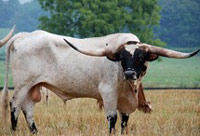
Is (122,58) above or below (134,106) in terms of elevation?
above

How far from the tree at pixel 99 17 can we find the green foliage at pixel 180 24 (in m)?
15.8

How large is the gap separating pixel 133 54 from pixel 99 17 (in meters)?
25.8

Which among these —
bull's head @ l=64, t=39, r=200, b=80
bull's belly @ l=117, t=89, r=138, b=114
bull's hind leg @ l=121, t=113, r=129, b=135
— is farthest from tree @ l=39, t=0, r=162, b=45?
bull's head @ l=64, t=39, r=200, b=80

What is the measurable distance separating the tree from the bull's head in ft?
78.9

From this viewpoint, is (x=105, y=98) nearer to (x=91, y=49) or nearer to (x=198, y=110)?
(x=91, y=49)

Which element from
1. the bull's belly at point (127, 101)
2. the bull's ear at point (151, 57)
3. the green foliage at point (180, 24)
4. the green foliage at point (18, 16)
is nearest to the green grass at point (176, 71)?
the green foliage at point (180, 24)

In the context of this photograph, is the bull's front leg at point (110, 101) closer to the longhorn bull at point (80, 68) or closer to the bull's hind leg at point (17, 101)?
the longhorn bull at point (80, 68)

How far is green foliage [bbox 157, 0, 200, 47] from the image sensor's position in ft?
172

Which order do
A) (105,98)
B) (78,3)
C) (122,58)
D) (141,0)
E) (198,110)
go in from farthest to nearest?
(141,0) < (78,3) < (198,110) < (105,98) < (122,58)

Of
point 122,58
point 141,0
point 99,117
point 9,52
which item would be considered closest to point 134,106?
point 122,58

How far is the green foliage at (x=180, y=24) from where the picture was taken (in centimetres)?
5247

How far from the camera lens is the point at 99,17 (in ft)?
110

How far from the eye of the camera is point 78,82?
896cm

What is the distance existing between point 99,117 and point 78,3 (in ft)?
79.0
